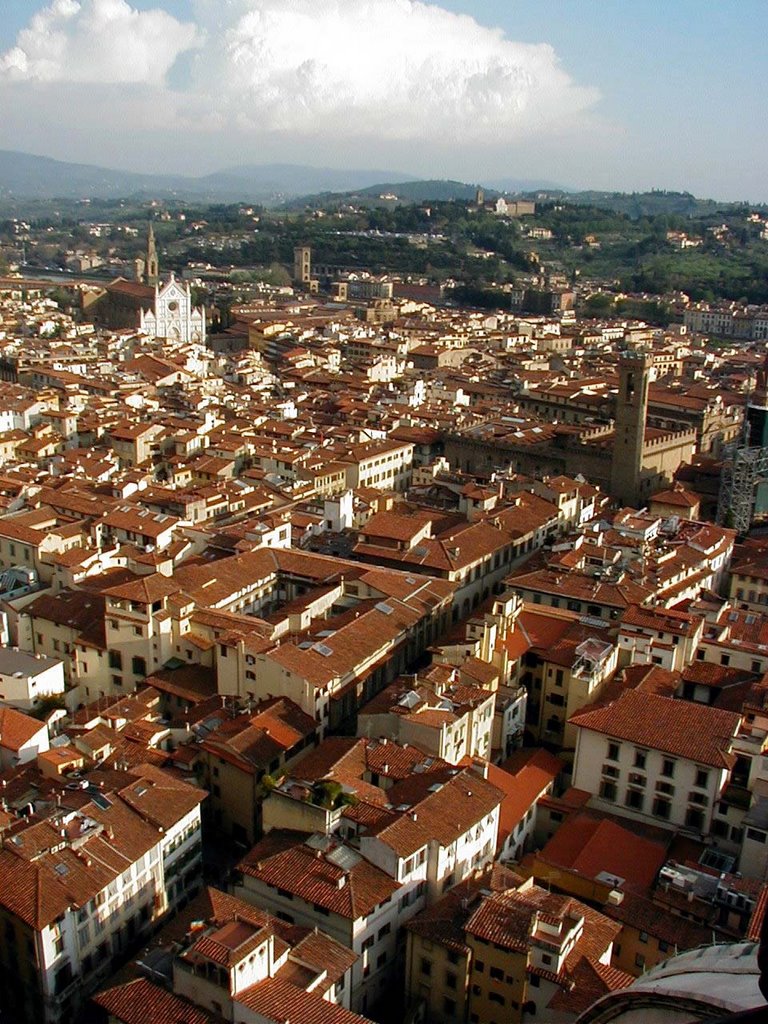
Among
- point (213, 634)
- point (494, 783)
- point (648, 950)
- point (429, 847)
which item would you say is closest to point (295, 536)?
point (213, 634)

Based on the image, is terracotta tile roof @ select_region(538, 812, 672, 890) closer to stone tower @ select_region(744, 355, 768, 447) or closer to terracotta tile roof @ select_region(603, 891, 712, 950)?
terracotta tile roof @ select_region(603, 891, 712, 950)

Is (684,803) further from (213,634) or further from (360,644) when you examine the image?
(213,634)

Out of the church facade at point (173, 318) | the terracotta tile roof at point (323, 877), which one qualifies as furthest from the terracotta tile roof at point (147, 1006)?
the church facade at point (173, 318)

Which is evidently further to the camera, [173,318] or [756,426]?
[173,318]

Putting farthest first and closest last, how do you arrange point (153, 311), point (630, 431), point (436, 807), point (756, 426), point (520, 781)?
point (153, 311) < point (630, 431) < point (756, 426) < point (520, 781) < point (436, 807)

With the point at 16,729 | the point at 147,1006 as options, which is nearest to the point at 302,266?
the point at 16,729

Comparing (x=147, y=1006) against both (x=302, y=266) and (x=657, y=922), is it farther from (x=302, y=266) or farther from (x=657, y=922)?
(x=302, y=266)
